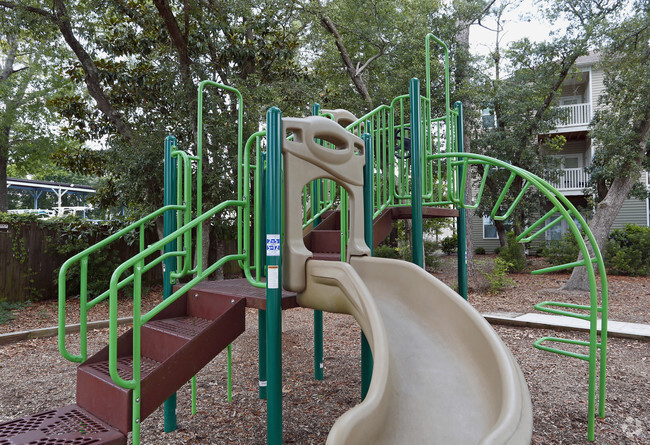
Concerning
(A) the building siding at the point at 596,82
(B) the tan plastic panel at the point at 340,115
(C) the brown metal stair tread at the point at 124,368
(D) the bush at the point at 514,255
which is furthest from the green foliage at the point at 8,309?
(A) the building siding at the point at 596,82

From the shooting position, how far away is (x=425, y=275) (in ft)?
8.70

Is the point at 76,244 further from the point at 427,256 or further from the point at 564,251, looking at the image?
the point at 564,251

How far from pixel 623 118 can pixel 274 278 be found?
11072mm

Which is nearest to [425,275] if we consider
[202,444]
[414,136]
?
[414,136]

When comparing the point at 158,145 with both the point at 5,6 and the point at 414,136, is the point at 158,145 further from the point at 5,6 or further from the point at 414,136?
the point at 414,136

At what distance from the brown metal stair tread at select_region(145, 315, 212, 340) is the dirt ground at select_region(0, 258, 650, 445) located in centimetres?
89

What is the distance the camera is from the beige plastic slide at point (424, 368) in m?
1.81

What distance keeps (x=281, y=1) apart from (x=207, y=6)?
1.62 metres

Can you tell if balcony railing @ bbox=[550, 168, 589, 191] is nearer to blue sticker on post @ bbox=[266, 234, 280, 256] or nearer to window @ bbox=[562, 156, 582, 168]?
window @ bbox=[562, 156, 582, 168]

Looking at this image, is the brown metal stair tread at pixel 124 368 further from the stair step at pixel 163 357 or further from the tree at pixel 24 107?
the tree at pixel 24 107

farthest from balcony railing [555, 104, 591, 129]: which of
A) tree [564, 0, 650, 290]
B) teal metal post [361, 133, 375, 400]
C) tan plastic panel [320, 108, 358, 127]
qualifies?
teal metal post [361, 133, 375, 400]

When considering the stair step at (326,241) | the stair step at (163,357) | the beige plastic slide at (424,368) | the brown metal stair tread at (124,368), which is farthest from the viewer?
the stair step at (326,241)

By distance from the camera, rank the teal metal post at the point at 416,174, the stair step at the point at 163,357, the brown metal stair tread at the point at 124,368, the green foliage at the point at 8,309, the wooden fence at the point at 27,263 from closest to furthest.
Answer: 1. the stair step at the point at 163,357
2. the brown metal stair tread at the point at 124,368
3. the teal metal post at the point at 416,174
4. the green foliage at the point at 8,309
5. the wooden fence at the point at 27,263

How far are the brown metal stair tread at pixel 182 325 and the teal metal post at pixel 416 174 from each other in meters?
1.96
